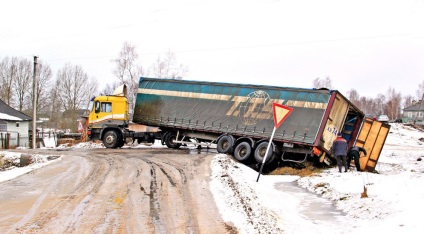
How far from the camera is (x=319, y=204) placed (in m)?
9.77

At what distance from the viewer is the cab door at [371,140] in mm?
18641

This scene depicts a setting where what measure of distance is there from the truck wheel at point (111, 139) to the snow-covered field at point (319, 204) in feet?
33.7

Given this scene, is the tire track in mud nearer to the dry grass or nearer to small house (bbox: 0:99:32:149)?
the dry grass

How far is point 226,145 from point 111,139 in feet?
24.5

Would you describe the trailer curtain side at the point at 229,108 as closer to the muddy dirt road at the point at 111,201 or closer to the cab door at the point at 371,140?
the cab door at the point at 371,140

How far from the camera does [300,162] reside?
18.0 m

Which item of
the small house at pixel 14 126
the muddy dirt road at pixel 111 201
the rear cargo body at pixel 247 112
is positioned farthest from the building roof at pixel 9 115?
the muddy dirt road at pixel 111 201

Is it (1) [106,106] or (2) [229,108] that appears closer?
(2) [229,108]

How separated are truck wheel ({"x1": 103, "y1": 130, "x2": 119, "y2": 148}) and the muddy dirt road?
9086 millimetres

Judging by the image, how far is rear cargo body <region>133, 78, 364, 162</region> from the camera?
17.3 meters

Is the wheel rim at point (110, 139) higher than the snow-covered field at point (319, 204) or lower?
lower

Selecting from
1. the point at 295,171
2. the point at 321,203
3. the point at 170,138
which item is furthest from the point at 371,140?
the point at 170,138

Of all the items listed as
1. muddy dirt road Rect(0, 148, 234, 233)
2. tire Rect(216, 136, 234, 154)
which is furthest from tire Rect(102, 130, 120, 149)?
muddy dirt road Rect(0, 148, 234, 233)

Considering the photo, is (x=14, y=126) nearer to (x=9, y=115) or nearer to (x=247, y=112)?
(x=9, y=115)
